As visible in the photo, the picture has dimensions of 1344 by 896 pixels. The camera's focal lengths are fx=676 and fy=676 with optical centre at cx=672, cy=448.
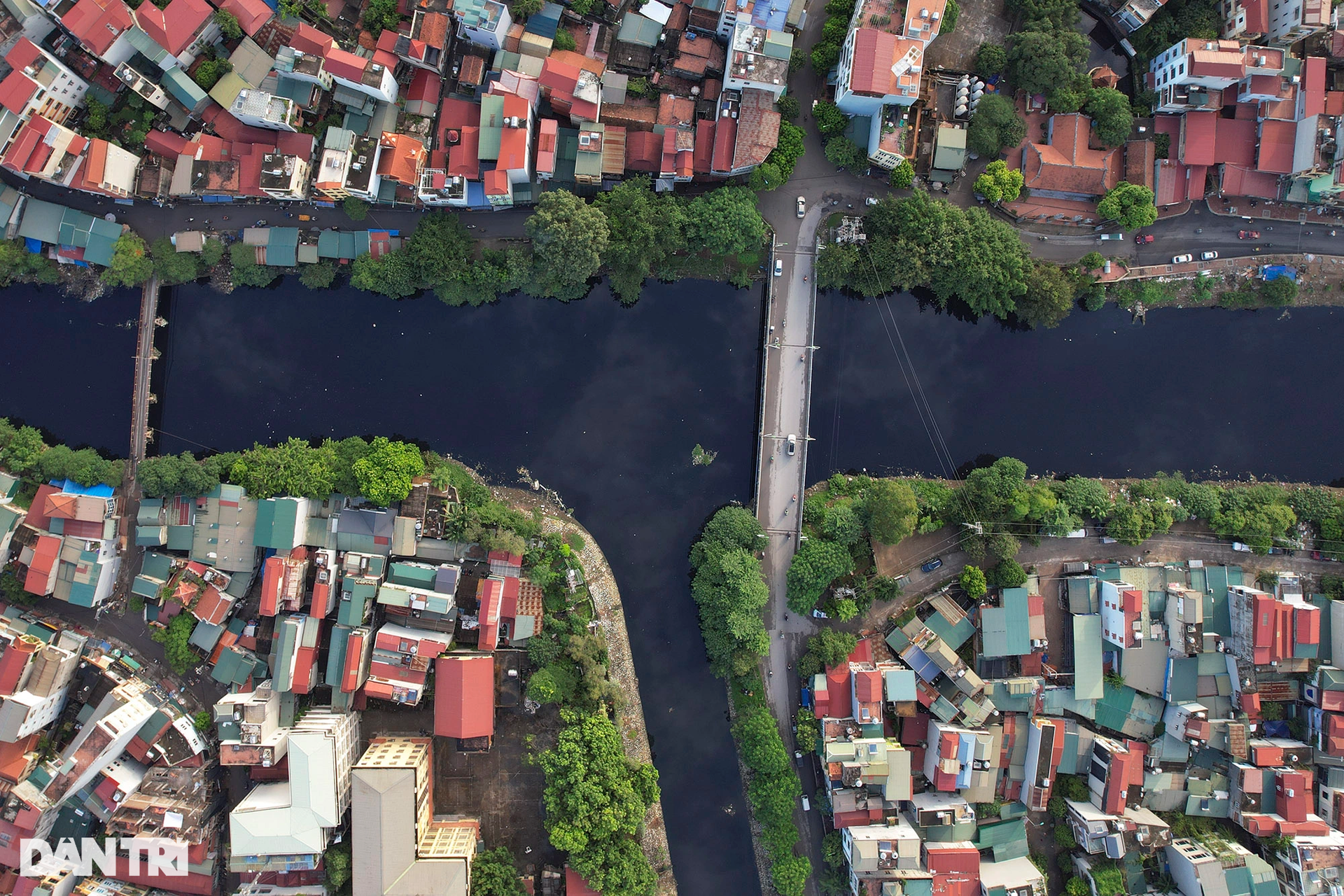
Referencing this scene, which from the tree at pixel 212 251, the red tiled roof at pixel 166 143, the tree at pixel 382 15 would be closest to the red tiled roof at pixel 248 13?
the tree at pixel 382 15

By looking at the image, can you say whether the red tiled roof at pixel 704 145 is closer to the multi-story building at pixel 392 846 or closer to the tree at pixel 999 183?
the tree at pixel 999 183

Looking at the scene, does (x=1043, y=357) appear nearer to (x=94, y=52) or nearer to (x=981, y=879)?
(x=981, y=879)

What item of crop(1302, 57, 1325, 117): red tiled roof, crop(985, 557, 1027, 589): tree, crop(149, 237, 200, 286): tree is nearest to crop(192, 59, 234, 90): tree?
crop(149, 237, 200, 286): tree

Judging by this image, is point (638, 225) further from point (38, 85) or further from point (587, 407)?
point (38, 85)

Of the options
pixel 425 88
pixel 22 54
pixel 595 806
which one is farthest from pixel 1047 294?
pixel 22 54

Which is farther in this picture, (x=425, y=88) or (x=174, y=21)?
(x=425, y=88)

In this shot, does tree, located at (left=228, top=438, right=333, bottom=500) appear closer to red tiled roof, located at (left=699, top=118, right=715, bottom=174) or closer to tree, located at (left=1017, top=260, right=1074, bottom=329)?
red tiled roof, located at (left=699, top=118, right=715, bottom=174)
